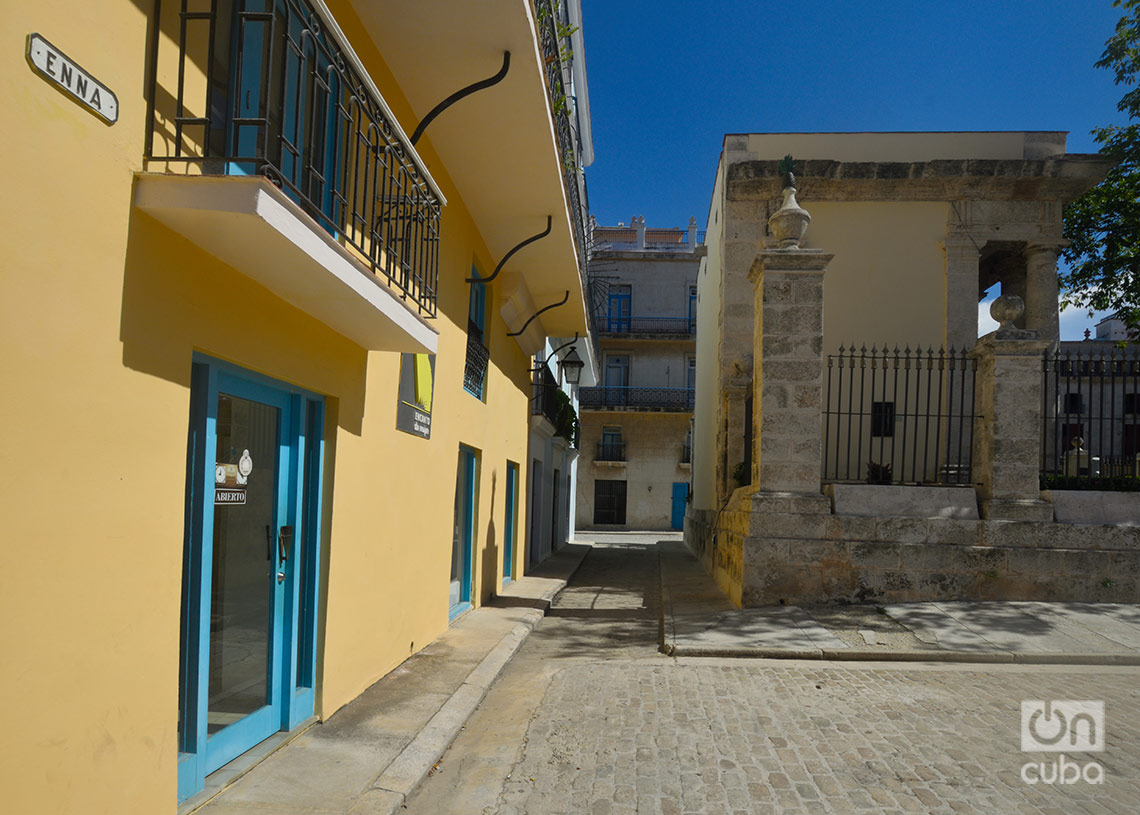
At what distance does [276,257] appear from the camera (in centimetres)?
371

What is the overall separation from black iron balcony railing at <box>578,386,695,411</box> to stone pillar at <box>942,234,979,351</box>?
75.8ft

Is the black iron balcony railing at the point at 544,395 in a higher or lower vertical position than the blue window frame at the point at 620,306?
lower

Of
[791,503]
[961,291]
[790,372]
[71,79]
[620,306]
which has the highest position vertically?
[620,306]

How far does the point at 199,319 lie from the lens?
11.9 ft

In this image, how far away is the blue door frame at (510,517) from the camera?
1346 cm

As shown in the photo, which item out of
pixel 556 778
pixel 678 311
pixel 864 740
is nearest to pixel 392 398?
pixel 556 778

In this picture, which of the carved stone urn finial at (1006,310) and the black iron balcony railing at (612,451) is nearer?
the carved stone urn finial at (1006,310)

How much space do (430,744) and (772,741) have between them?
198cm

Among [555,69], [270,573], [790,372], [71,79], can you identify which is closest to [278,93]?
[71,79]

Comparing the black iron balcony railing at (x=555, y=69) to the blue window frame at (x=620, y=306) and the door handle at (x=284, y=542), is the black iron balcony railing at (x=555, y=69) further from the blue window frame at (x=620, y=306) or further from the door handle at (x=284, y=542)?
the blue window frame at (x=620, y=306)

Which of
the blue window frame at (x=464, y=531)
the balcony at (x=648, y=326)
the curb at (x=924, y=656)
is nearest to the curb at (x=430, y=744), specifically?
the blue window frame at (x=464, y=531)

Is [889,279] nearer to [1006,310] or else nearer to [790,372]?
[1006,310]

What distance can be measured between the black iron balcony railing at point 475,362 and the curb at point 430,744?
10.1ft

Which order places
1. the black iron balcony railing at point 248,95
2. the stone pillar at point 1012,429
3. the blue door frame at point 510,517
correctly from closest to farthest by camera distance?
1. the black iron balcony railing at point 248,95
2. the stone pillar at point 1012,429
3. the blue door frame at point 510,517
